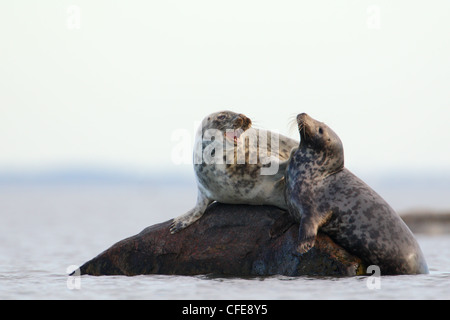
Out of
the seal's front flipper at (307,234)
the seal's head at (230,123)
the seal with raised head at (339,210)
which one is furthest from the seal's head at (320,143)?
the seal's front flipper at (307,234)

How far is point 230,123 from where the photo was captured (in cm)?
1354

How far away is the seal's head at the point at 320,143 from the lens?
1310 cm

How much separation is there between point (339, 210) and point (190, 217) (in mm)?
2412

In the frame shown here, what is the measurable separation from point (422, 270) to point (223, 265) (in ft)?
9.42

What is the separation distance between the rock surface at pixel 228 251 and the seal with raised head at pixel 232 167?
0.58 feet

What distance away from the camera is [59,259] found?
18.9 meters

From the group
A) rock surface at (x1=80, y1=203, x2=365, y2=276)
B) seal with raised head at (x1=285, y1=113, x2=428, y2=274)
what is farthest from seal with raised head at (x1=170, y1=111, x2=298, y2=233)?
seal with raised head at (x1=285, y1=113, x2=428, y2=274)

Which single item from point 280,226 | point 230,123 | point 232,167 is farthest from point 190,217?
point 230,123

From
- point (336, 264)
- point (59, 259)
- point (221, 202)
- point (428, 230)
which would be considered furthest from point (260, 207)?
point (428, 230)

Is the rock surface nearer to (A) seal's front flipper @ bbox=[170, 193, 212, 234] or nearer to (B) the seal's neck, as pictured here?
(A) seal's front flipper @ bbox=[170, 193, 212, 234]

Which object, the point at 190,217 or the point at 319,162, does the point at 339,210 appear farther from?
the point at 190,217

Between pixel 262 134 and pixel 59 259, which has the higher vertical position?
pixel 262 134
